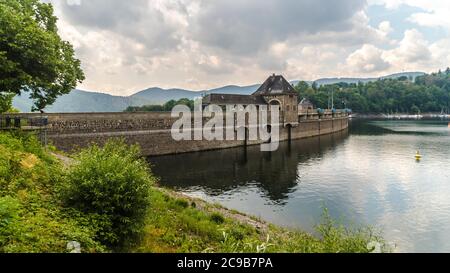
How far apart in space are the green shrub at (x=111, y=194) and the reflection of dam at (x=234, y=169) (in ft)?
48.6

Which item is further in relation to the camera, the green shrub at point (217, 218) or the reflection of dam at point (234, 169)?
the reflection of dam at point (234, 169)

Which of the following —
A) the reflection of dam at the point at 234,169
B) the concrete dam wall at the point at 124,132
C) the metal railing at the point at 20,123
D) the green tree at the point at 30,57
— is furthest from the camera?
the concrete dam wall at the point at 124,132

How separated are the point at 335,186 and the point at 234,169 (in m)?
11.2

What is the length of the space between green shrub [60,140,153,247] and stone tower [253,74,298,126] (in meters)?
52.9

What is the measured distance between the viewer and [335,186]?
87.0ft

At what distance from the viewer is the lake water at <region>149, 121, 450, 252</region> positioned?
18.5 m

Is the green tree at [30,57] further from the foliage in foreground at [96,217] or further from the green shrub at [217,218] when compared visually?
the green shrub at [217,218]

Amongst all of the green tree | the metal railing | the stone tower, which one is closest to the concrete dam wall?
the metal railing

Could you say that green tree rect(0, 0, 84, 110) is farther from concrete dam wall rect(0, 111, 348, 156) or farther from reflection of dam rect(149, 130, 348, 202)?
reflection of dam rect(149, 130, 348, 202)

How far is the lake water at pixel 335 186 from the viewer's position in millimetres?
18469

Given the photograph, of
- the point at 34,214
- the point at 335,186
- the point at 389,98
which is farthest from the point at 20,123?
the point at 389,98

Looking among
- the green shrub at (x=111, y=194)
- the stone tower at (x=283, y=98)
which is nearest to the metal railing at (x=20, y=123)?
the green shrub at (x=111, y=194)

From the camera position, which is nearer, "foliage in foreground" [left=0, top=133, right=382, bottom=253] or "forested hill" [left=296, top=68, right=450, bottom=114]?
"foliage in foreground" [left=0, top=133, right=382, bottom=253]
